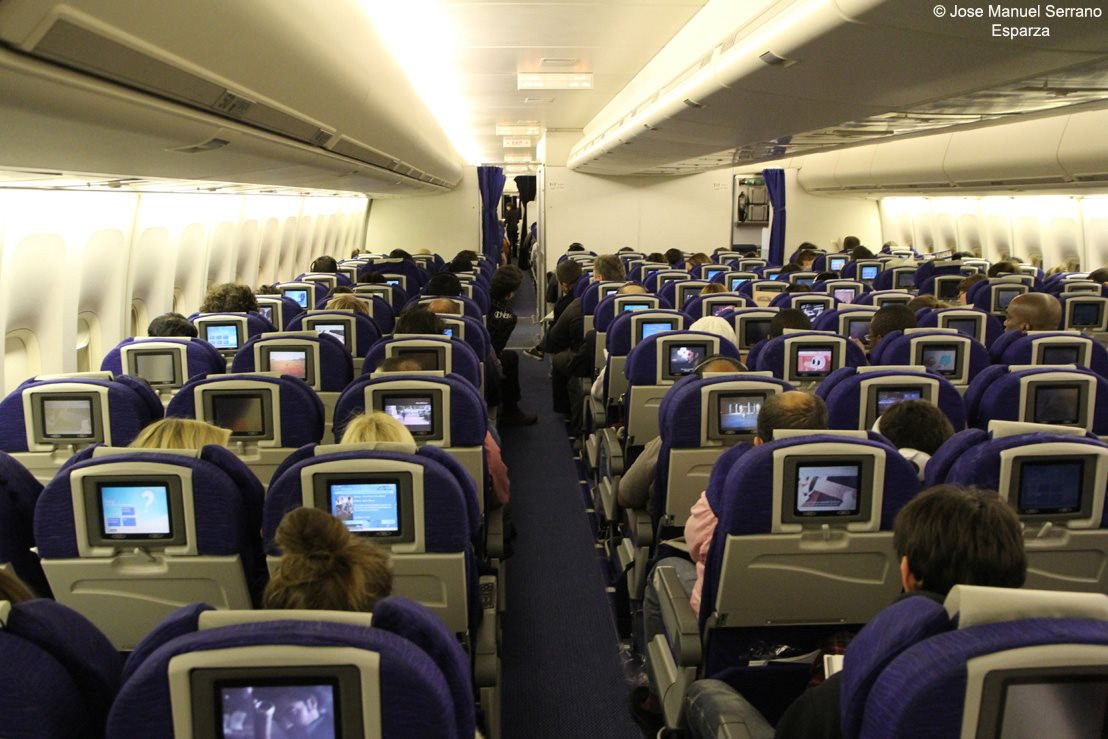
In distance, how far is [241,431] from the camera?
4965 mm

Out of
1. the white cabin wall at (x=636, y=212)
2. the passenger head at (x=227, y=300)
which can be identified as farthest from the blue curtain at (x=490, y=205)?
the passenger head at (x=227, y=300)

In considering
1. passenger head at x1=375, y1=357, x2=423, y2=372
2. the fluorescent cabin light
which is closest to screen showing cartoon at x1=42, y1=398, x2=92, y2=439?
passenger head at x1=375, y1=357, x2=423, y2=372

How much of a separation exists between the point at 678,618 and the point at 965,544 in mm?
1444

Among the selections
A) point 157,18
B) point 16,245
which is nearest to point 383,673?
point 157,18

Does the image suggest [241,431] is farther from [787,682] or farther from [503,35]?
[503,35]

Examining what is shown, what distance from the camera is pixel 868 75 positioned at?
171 inches

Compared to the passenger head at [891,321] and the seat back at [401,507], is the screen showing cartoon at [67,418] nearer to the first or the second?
the seat back at [401,507]

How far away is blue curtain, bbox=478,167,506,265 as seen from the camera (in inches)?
886

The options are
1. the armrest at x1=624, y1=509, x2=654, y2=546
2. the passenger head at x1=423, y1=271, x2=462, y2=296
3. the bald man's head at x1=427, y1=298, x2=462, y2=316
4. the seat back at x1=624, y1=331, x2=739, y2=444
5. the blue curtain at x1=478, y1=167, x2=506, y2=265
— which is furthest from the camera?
the blue curtain at x1=478, y1=167, x2=506, y2=265

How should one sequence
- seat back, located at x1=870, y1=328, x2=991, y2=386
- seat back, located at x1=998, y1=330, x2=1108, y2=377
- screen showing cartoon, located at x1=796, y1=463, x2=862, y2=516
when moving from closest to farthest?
screen showing cartoon, located at x1=796, y1=463, x2=862, y2=516 < seat back, located at x1=870, y1=328, x2=991, y2=386 < seat back, located at x1=998, y1=330, x2=1108, y2=377

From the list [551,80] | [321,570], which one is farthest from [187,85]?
[551,80]

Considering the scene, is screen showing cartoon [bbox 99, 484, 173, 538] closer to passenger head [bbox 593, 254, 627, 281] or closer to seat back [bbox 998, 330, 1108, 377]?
seat back [bbox 998, 330, 1108, 377]

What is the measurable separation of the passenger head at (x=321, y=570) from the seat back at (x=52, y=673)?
40 cm

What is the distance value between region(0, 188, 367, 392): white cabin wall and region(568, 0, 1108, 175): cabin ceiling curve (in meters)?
5.16
